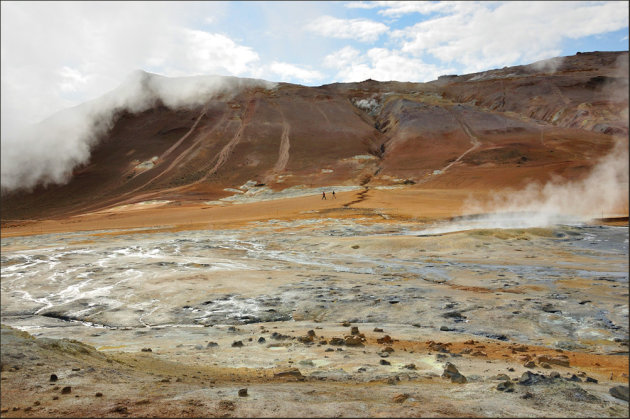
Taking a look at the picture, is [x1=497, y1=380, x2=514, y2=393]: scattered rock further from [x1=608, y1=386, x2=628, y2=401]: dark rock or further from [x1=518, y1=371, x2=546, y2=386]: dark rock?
[x1=608, y1=386, x2=628, y2=401]: dark rock

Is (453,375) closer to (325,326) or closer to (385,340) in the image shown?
(385,340)

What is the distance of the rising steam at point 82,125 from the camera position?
7725cm

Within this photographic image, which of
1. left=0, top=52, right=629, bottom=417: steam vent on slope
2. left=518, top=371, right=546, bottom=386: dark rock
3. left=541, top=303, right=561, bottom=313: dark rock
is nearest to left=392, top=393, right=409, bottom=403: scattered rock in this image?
left=0, top=52, right=629, bottom=417: steam vent on slope

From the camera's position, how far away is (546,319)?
1132 cm

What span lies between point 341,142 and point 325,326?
75.3m

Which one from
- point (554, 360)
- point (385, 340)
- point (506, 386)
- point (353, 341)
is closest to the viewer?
point (506, 386)

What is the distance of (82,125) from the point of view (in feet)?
288

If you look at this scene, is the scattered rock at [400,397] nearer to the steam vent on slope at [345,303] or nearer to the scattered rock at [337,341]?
the steam vent on slope at [345,303]

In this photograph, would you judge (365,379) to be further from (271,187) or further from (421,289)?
(271,187)

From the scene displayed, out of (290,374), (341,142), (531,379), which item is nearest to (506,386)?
(531,379)

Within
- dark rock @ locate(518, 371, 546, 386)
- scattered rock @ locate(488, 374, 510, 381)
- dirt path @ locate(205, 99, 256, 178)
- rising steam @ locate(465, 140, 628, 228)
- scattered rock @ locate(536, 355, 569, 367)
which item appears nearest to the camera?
dark rock @ locate(518, 371, 546, 386)

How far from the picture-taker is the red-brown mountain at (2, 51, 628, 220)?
2699 inches

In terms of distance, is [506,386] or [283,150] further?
[283,150]

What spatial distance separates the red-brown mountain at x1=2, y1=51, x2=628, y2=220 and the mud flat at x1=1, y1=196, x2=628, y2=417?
1514 inches
